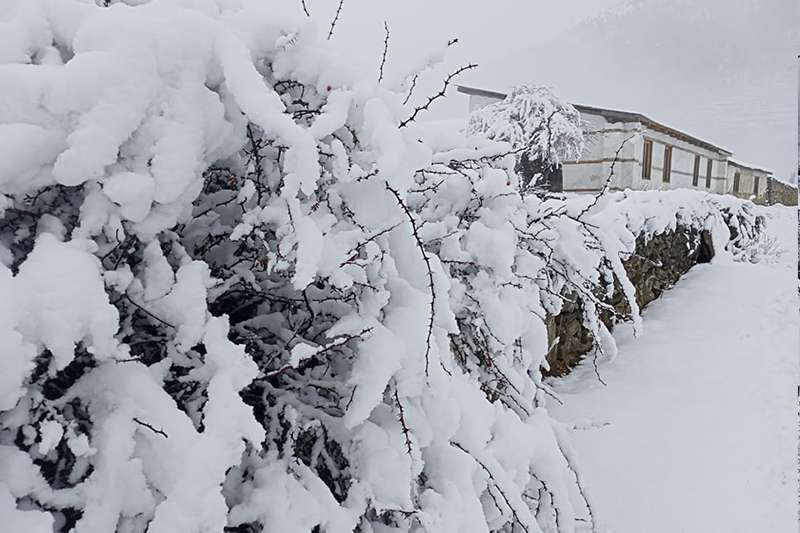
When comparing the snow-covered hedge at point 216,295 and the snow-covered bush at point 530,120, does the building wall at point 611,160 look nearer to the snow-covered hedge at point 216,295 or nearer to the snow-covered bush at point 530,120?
the snow-covered bush at point 530,120

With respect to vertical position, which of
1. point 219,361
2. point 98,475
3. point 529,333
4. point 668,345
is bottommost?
point 668,345

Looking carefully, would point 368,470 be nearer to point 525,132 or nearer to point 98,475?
point 98,475

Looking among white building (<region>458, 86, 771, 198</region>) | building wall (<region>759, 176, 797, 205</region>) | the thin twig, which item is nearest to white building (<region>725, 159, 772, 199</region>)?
building wall (<region>759, 176, 797, 205</region>)

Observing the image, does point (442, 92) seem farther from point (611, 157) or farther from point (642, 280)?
point (611, 157)

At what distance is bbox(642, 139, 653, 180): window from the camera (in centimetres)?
1573

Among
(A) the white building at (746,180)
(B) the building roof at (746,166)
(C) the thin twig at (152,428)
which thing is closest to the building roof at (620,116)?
(B) the building roof at (746,166)

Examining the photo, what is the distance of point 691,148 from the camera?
1850cm

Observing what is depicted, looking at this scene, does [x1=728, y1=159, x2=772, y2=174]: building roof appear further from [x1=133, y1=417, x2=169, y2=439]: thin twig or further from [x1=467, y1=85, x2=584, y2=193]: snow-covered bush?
[x1=133, y1=417, x2=169, y2=439]: thin twig

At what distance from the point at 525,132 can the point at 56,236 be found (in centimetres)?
1152

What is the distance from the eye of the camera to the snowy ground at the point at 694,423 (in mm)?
2826

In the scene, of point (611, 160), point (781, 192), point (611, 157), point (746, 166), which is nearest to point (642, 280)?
point (611, 160)

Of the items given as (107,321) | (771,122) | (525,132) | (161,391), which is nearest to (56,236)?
(107,321)

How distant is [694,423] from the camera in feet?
12.3

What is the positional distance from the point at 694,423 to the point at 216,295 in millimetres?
3404
